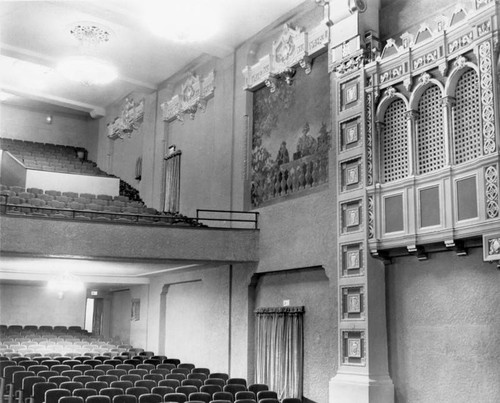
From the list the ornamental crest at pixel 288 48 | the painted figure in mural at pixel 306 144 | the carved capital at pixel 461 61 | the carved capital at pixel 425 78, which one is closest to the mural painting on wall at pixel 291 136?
the painted figure in mural at pixel 306 144

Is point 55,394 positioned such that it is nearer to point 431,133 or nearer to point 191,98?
point 431,133

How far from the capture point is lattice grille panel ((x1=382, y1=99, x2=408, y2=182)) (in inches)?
376

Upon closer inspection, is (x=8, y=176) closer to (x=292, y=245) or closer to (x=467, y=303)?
(x=292, y=245)

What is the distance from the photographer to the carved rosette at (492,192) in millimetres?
7836

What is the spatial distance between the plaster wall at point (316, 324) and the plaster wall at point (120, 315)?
8.06m

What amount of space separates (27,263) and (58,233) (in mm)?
2785

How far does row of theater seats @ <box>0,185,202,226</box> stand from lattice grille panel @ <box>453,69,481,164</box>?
18.5 feet

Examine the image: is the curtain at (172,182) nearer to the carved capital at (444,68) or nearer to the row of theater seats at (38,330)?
the row of theater seats at (38,330)

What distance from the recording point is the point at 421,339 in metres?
9.09

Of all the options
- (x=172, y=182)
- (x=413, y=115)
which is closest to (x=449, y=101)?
(x=413, y=115)

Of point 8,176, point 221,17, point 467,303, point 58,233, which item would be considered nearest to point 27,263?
point 58,233

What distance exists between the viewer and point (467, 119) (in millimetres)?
8586

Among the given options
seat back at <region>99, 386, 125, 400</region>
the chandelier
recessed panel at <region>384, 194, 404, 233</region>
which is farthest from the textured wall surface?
the chandelier

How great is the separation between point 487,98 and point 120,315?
46.3ft
